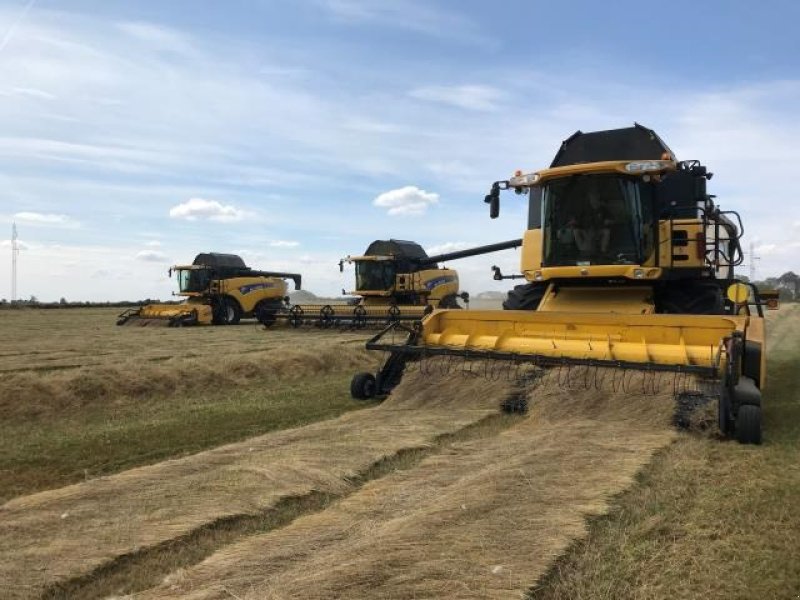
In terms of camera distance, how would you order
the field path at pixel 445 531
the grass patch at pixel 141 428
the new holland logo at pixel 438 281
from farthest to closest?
the new holland logo at pixel 438 281 < the grass patch at pixel 141 428 < the field path at pixel 445 531

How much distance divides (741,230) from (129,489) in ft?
24.4

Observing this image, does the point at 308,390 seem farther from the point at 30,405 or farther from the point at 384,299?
the point at 384,299

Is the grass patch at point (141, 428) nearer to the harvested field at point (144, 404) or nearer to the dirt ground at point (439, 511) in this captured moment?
the harvested field at point (144, 404)

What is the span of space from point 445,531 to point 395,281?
21.9 metres

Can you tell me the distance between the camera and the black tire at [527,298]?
9.65 meters

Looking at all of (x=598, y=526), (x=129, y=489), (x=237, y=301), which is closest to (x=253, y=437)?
(x=129, y=489)

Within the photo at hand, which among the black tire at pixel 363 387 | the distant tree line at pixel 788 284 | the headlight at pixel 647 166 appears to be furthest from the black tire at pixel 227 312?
the distant tree line at pixel 788 284

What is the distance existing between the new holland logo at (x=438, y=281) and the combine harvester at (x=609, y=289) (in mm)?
15880

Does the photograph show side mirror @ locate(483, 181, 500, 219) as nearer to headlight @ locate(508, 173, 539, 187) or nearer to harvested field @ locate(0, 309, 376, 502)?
headlight @ locate(508, 173, 539, 187)

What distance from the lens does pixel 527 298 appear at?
9664mm

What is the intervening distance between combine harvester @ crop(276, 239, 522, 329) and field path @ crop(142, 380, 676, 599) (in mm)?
17767

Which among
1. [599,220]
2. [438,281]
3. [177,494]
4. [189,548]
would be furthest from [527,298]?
[438,281]

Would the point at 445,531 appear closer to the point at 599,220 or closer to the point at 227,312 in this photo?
the point at 599,220

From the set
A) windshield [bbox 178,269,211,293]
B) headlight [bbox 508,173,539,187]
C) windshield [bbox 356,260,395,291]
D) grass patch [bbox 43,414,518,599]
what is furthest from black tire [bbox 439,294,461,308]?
grass patch [bbox 43,414,518,599]
